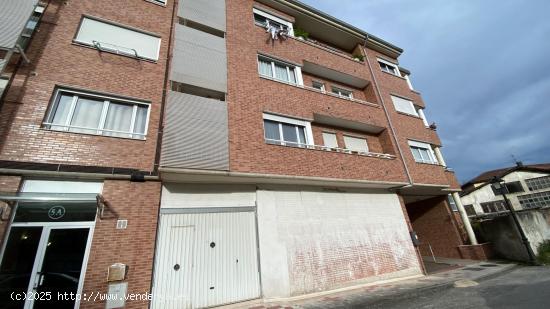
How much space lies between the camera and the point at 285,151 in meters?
8.50

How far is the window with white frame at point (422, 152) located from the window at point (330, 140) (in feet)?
15.8

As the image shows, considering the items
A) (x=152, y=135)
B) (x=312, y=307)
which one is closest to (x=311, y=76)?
(x=152, y=135)

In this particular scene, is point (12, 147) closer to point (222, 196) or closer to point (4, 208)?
point (4, 208)

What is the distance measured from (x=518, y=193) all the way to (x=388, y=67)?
1256 inches

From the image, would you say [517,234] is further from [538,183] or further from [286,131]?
[538,183]

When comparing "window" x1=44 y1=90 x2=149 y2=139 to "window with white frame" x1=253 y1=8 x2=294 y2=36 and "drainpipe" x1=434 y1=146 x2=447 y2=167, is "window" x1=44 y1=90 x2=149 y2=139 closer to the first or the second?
"window with white frame" x1=253 y1=8 x2=294 y2=36

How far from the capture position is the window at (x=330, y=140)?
35.6 feet

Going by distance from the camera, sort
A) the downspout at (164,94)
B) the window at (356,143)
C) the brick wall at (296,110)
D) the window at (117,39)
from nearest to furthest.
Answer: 1. the downspout at (164,94)
2. the window at (117,39)
3. the brick wall at (296,110)
4. the window at (356,143)

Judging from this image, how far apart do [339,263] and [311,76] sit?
9.25 meters

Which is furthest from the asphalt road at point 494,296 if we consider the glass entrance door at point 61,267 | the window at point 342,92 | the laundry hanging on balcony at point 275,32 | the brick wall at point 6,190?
the laundry hanging on balcony at point 275,32

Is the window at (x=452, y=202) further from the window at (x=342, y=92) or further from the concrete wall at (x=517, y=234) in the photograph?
the window at (x=342, y=92)

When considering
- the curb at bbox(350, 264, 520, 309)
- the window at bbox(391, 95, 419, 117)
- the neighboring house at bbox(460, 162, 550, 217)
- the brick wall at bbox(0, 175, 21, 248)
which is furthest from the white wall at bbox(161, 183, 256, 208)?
the neighboring house at bbox(460, 162, 550, 217)

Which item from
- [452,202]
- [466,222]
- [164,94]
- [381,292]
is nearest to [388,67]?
[452,202]

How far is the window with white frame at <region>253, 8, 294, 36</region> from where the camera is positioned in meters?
12.0
